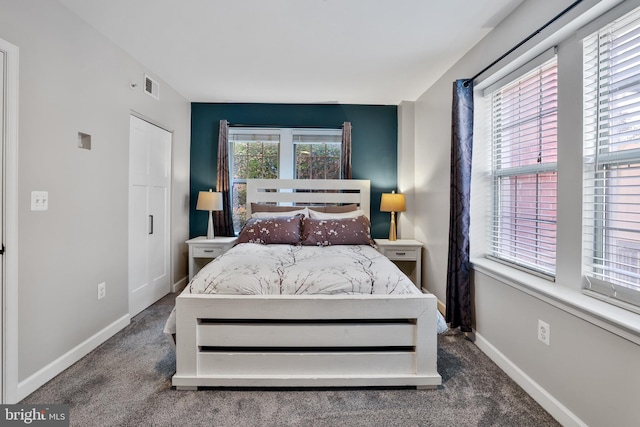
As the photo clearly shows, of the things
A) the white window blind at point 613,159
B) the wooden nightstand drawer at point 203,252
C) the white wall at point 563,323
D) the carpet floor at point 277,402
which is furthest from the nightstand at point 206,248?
the white window blind at point 613,159

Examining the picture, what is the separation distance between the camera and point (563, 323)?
5.26 ft

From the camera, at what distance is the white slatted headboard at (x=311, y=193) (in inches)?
157

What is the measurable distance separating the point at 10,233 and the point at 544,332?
3.02 metres

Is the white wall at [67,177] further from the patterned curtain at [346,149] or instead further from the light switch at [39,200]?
the patterned curtain at [346,149]

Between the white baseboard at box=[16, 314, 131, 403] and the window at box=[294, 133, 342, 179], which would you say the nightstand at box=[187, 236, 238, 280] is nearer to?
the white baseboard at box=[16, 314, 131, 403]

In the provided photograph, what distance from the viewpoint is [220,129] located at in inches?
158

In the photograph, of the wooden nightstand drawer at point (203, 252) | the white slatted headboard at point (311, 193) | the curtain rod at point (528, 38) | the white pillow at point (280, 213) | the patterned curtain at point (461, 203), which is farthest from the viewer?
the white slatted headboard at point (311, 193)

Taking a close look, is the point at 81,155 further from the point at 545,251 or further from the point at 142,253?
the point at 545,251

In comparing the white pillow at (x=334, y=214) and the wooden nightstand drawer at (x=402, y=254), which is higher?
the white pillow at (x=334, y=214)

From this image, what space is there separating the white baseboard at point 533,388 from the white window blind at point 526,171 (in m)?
0.63

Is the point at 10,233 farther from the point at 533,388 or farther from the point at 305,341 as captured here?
the point at 533,388

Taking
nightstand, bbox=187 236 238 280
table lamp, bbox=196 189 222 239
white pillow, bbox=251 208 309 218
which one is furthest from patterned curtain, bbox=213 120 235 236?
white pillow, bbox=251 208 309 218

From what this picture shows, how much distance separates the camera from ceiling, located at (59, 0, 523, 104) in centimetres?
205

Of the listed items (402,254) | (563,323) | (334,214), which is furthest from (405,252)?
(563,323)
